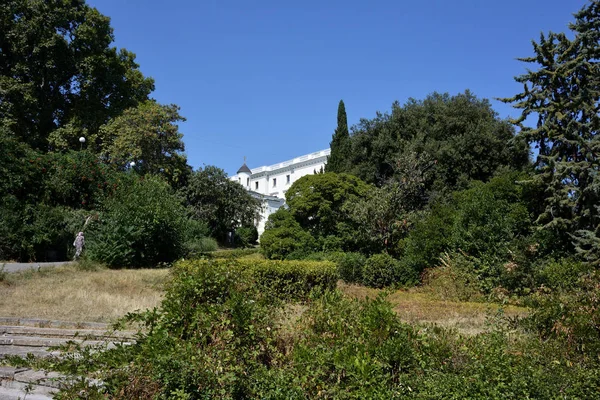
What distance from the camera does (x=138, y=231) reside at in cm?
1522

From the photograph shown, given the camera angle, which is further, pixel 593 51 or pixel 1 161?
pixel 1 161

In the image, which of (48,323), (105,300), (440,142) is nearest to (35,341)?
(48,323)

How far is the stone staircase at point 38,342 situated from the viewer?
3.89 m

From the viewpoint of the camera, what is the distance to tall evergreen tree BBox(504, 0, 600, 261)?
38.7 feet

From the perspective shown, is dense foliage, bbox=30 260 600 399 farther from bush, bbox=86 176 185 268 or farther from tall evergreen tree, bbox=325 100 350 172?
tall evergreen tree, bbox=325 100 350 172

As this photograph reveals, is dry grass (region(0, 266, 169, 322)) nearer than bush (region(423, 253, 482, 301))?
Yes

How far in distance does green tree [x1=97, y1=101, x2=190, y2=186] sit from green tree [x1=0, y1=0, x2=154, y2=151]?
2.52 meters

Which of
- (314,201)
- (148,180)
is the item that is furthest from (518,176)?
(148,180)

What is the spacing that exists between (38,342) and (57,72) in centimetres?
2768

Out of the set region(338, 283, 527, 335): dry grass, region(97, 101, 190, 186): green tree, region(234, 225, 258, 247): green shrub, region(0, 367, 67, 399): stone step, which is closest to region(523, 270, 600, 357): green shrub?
region(338, 283, 527, 335): dry grass

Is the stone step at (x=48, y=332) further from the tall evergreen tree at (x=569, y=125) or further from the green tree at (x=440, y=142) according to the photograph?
the green tree at (x=440, y=142)

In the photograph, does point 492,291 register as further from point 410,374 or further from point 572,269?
point 410,374

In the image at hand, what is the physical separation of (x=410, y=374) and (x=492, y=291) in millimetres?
9179

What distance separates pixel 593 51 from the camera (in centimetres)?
1260
